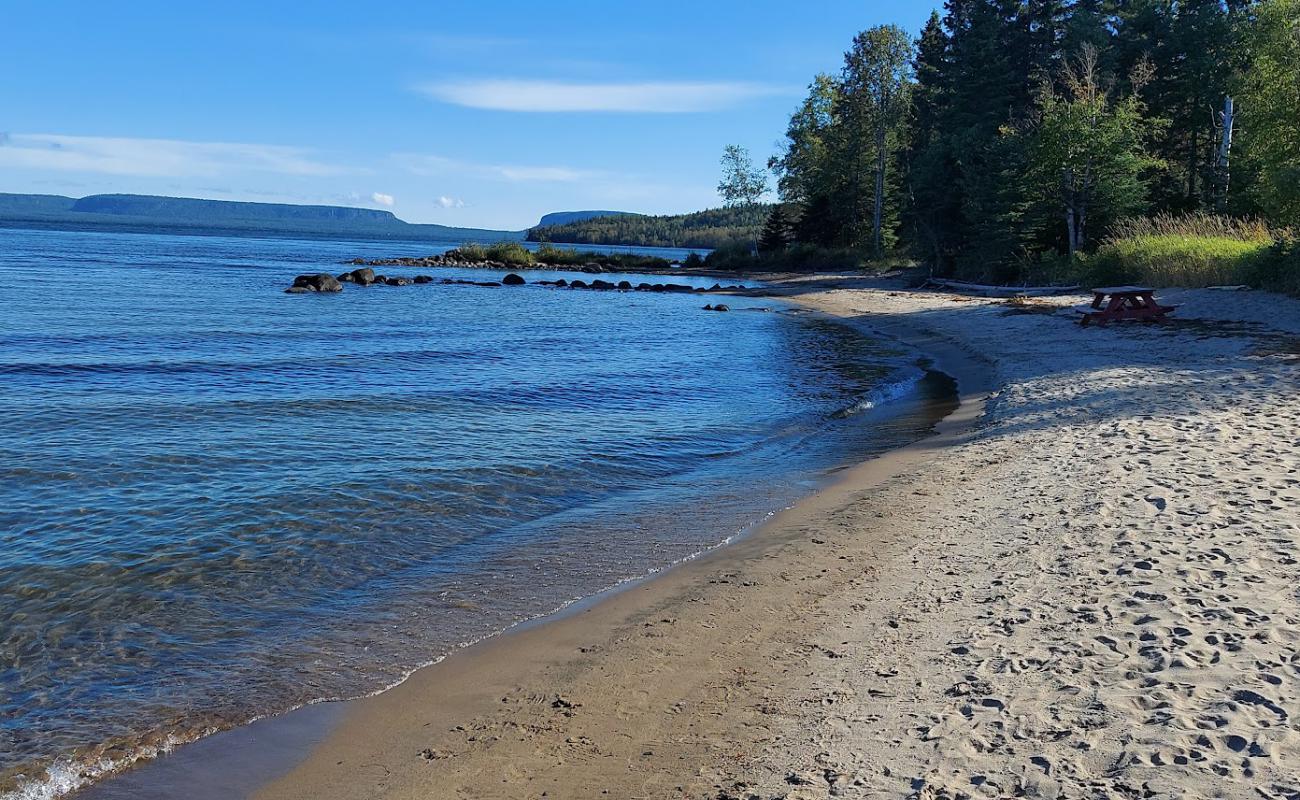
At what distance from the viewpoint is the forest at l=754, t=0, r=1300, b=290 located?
85.7 feet

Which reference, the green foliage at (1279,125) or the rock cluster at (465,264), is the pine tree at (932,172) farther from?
the rock cluster at (465,264)

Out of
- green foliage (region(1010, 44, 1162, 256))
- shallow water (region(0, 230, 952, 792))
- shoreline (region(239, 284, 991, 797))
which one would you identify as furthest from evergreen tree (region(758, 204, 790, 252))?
shoreline (region(239, 284, 991, 797))

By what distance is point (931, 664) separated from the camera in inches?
203

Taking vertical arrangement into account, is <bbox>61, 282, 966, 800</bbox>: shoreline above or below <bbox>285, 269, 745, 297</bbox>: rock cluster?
below

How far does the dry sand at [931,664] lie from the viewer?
13.2ft

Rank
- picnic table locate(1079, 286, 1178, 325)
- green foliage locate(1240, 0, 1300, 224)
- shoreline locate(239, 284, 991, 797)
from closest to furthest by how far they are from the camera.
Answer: shoreline locate(239, 284, 991, 797) < picnic table locate(1079, 286, 1178, 325) < green foliage locate(1240, 0, 1300, 224)

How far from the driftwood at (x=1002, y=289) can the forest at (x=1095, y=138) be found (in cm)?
98

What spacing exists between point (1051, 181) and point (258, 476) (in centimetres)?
3447

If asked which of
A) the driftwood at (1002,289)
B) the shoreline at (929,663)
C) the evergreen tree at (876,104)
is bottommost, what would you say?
the shoreline at (929,663)

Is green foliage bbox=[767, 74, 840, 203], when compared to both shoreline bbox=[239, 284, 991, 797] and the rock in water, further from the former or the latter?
shoreline bbox=[239, 284, 991, 797]

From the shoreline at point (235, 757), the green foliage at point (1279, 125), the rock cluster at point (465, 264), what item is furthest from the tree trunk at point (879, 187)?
the shoreline at point (235, 757)

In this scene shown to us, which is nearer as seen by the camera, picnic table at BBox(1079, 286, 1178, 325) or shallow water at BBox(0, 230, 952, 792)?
shallow water at BBox(0, 230, 952, 792)

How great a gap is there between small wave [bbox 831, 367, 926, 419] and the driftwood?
14145mm

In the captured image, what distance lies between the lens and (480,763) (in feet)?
15.1
